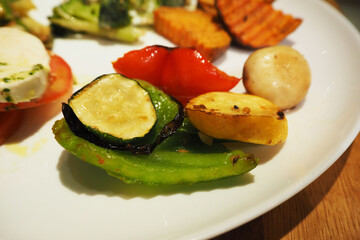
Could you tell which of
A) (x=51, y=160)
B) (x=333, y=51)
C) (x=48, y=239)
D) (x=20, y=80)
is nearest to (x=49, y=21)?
(x=20, y=80)

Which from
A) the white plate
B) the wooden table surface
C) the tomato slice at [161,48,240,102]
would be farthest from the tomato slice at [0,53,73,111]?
the wooden table surface

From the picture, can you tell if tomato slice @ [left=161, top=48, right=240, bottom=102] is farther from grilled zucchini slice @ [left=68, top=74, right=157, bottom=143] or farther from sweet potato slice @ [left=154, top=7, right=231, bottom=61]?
sweet potato slice @ [left=154, top=7, right=231, bottom=61]

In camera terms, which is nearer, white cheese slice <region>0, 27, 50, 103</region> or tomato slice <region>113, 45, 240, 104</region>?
white cheese slice <region>0, 27, 50, 103</region>

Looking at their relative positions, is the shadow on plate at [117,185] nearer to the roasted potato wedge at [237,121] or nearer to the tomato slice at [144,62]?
the roasted potato wedge at [237,121]

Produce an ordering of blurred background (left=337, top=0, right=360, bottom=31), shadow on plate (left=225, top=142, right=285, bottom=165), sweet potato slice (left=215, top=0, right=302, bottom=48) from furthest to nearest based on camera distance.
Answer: blurred background (left=337, top=0, right=360, bottom=31) → sweet potato slice (left=215, top=0, right=302, bottom=48) → shadow on plate (left=225, top=142, right=285, bottom=165)

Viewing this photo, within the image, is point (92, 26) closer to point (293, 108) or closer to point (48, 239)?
point (293, 108)

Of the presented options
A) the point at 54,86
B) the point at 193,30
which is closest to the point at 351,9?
the point at 193,30
